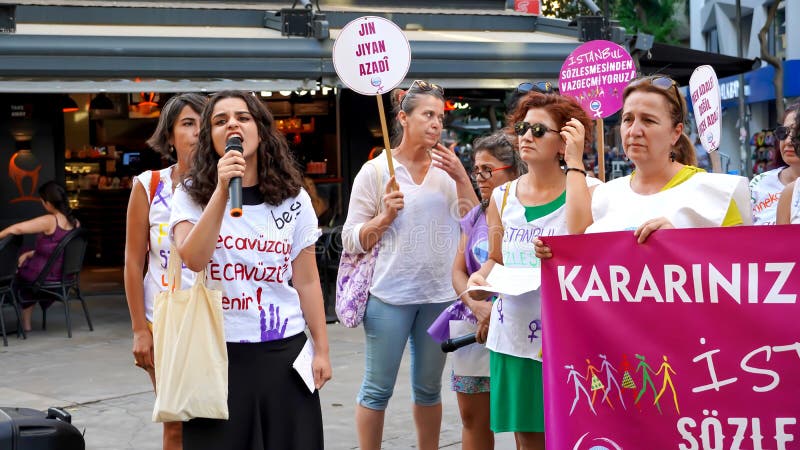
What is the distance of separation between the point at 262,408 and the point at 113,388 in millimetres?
4510

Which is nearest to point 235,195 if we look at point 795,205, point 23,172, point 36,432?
point 36,432

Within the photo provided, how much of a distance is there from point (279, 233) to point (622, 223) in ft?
3.95

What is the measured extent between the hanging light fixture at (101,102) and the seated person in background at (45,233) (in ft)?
18.1

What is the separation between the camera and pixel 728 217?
344 centimetres

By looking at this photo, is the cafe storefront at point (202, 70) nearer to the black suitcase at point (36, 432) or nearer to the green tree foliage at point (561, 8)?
the green tree foliage at point (561, 8)

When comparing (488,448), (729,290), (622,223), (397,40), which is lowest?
(488,448)

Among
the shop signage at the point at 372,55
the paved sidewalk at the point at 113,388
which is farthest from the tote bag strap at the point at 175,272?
the paved sidewalk at the point at 113,388

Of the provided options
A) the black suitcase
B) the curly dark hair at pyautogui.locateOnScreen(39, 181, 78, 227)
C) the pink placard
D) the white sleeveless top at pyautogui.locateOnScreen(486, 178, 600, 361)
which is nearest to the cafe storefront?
the curly dark hair at pyautogui.locateOnScreen(39, 181, 78, 227)

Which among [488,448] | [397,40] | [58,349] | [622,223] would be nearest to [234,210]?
[622,223]

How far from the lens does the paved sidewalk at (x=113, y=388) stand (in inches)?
253

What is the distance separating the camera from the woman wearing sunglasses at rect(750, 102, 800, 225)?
5895mm

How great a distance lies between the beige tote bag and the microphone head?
459 mm

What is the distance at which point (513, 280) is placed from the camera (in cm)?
416

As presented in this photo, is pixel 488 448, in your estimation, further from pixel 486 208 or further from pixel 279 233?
pixel 279 233
